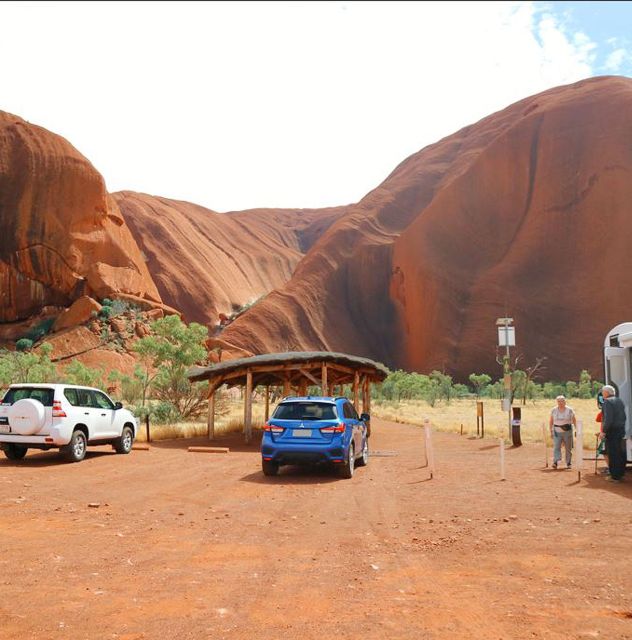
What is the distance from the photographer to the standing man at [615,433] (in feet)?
38.6

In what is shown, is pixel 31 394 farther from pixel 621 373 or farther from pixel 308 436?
pixel 621 373

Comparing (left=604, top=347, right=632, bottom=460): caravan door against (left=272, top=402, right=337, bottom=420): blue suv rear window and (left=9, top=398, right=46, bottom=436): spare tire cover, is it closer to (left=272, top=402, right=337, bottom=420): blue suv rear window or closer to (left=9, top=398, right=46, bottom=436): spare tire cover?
(left=272, top=402, right=337, bottom=420): blue suv rear window

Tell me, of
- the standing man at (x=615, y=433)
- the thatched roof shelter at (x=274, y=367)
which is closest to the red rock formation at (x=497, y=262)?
the thatched roof shelter at (x=274, y=367)

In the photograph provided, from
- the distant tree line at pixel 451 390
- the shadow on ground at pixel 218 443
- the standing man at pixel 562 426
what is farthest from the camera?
the distant tree line at pixel 451 390

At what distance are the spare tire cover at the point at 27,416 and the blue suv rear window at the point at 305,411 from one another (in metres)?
5.29

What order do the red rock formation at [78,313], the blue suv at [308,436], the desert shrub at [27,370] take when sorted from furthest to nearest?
the red rock formation at [78,313], the desert shrub at [27,370], the blue suv at [308,436]

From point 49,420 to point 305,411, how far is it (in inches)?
228

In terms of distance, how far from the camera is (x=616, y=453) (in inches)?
464

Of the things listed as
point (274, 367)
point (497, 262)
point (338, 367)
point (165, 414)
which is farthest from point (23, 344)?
point (497, 262)

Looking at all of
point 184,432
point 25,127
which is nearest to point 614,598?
point 184,432

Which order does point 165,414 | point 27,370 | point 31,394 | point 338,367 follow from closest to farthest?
1. point 31,394
2. point 338,367
3. point 165,414
4. point 27,370

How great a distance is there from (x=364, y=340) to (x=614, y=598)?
260 ft

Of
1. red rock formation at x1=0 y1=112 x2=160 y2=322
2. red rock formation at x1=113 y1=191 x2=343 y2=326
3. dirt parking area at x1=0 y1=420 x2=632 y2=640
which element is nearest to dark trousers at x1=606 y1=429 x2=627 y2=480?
dirt parking area at x1=0 y1=420 x2=632 y2=640

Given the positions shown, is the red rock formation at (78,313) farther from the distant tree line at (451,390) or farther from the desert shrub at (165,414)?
the desert shrub at (165,414)
